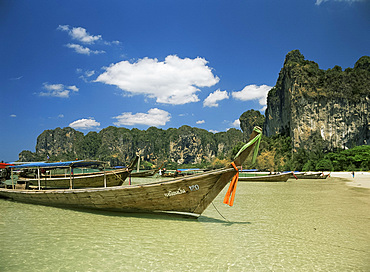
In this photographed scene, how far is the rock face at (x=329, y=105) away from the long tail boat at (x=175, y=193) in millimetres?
66633

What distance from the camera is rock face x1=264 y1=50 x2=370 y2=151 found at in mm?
63062

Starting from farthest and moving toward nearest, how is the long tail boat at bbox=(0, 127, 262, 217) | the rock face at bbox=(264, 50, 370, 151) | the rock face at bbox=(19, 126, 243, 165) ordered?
the rock face at bbox=(19, 126, 243, 165) → the rock face at bbox=(264, 50, 370, 151) → the long tail boat at bbox=(0, 127, 262, 217)

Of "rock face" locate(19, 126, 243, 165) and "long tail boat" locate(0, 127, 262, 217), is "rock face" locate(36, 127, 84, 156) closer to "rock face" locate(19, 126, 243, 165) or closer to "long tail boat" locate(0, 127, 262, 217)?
"rock face" locate(19, 126, 243, 165)

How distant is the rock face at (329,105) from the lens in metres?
63.1

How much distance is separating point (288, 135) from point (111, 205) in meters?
79.3

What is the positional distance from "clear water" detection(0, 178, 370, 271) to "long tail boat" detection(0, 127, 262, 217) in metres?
0.37

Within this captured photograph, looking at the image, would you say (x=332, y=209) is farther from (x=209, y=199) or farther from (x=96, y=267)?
(x=96, y=267)

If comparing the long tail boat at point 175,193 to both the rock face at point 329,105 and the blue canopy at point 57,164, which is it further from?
the rock face at point 329,105

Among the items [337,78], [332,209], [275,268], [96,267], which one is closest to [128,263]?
[96,267]

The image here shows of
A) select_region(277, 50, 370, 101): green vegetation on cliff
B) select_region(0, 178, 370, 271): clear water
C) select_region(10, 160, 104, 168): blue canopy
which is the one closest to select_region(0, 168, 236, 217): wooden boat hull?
select_region(0, 178, 370, 271): clear water

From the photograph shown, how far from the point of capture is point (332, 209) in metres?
9.66

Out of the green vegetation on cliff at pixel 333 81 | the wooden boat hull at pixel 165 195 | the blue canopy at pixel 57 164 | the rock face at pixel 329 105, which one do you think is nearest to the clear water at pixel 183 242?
the wooden boat hull at pixel 165 195

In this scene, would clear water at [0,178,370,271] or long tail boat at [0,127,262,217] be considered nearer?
clear water at [0,178,370,271]

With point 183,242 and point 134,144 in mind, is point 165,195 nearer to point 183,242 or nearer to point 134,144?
point 183,242
